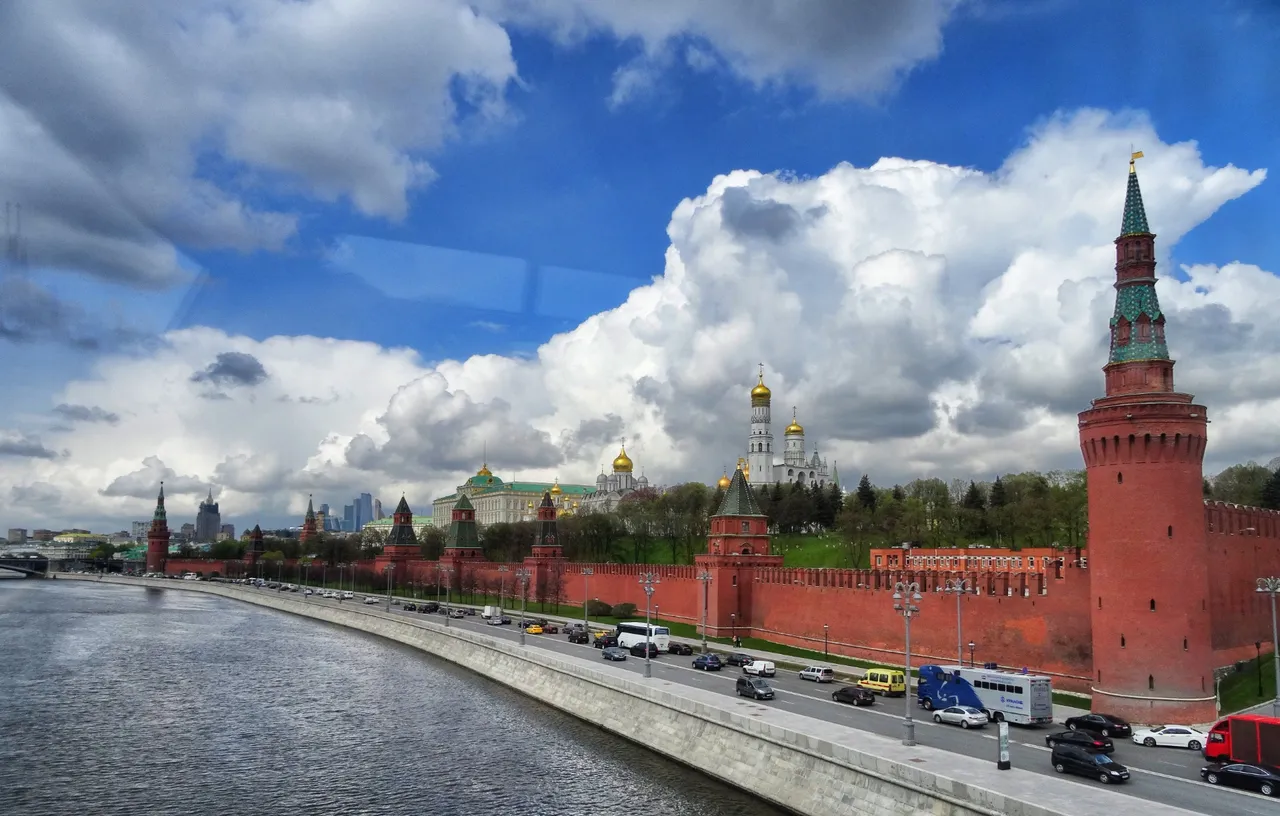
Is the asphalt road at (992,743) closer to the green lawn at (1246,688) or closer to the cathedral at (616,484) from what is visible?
the green lawn at (1246,688)

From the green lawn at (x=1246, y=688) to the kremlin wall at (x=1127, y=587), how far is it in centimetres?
79

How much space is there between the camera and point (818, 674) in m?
38.2

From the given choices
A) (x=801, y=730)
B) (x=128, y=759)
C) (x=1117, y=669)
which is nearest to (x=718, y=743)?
(x=801, y=730)

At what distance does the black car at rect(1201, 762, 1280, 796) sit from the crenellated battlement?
53.1 ft

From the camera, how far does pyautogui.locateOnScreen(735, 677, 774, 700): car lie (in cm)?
3244

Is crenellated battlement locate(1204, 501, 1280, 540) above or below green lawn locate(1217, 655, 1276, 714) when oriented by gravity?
above

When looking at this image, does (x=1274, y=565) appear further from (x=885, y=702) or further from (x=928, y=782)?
(x=928, y=782)

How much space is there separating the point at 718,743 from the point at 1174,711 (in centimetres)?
1395

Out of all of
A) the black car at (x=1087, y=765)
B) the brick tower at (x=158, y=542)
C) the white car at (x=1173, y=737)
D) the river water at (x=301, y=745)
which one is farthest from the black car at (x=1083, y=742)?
the brick tower at (x=158, y=542)

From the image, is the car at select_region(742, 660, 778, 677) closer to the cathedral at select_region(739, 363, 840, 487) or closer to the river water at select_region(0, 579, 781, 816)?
the river water at select_region(0, 579, 781, 816)

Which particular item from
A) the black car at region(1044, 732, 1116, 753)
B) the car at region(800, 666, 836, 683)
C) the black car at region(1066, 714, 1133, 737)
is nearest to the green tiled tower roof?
the car at region(800, 666, 836, 683)

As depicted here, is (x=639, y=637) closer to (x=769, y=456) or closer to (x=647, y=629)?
(x=647, y=629)

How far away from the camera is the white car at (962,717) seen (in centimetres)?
2842

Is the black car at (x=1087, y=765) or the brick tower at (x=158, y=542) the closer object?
the black car at (x=1087, y=765)
